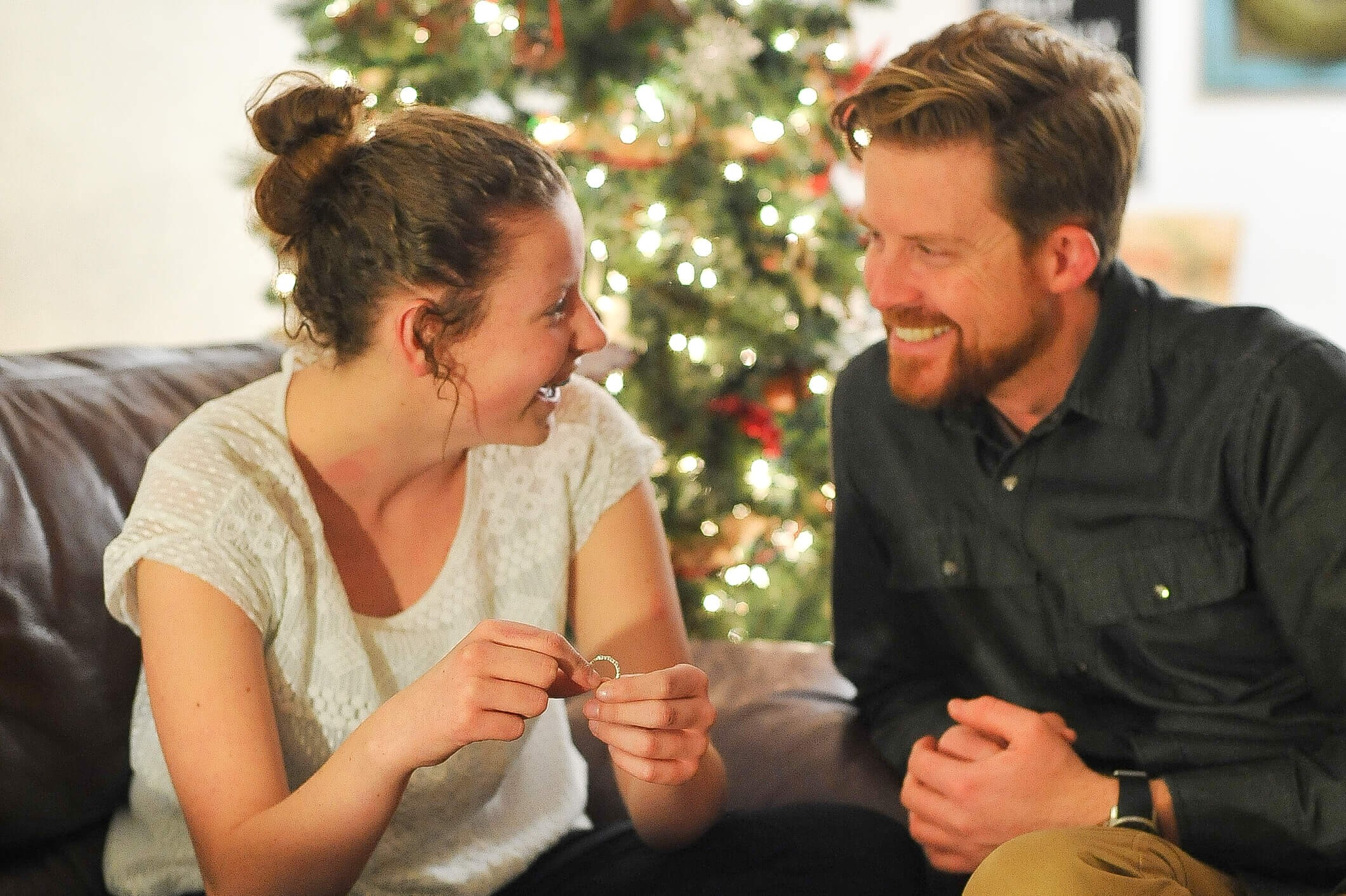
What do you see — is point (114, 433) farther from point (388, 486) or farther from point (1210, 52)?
point (1210, 52)

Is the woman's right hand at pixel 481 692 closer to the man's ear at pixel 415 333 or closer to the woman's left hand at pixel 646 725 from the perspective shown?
the woman's left hand at pixel 646 725

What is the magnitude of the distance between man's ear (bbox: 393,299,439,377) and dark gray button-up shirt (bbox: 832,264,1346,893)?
623 millimetres

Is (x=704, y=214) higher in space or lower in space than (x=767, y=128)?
lower

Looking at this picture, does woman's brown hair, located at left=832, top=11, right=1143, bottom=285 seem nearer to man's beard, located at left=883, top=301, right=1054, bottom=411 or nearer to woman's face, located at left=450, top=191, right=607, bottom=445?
man's beard, located at left=883, top=301, right=1054, bottom=411

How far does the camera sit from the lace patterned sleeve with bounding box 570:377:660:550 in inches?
52.3

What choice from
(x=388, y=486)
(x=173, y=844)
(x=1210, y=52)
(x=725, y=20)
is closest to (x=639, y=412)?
(x=725, y=20)

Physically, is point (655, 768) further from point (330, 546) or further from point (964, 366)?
point (964, 366)

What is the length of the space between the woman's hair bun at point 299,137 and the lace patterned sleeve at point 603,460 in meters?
0.39

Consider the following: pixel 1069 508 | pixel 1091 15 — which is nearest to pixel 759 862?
pixel 1069 508

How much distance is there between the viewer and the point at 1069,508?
53.6 inches

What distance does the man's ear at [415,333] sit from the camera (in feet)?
3.66

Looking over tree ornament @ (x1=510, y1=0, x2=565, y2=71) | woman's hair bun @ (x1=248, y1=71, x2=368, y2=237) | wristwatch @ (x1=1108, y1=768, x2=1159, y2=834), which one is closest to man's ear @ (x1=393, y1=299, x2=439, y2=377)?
woman's hair bun @ (x1=248, y1=71, x2=368, y2=237)

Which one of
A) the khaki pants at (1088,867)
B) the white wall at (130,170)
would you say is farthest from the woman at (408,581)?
the white wall at (130,170)

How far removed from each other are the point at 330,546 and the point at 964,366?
0.74 m
